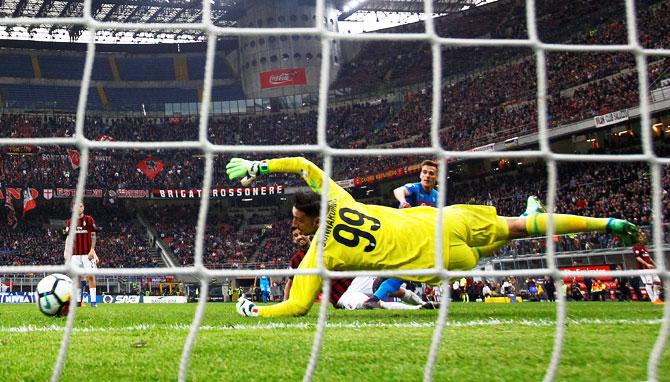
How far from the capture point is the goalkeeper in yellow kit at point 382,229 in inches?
182

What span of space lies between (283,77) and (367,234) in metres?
34.5

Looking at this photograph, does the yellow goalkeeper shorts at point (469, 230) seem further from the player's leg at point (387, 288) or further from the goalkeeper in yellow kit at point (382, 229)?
the player's leg at point (387, 288)

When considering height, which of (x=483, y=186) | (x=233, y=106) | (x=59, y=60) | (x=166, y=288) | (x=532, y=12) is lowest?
(x=166, y=288)

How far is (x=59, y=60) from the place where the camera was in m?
37.5

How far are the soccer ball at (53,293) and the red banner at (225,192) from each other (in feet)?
87.9

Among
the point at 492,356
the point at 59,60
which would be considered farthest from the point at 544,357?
Result: the point at 59,60

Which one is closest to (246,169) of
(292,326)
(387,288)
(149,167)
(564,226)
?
(292,326)

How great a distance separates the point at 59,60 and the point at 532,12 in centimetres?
3906

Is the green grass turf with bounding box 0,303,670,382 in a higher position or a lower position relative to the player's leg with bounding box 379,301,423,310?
higher

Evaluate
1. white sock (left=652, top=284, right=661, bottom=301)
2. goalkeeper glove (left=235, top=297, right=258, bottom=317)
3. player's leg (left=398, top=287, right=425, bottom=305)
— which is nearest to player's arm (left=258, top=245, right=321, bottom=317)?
goalkeeper glove (left=235, top=297, right=258, bottom=317)

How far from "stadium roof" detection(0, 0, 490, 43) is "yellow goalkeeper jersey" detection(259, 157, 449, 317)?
3019 centimetres

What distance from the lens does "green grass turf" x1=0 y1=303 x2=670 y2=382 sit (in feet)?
8.15

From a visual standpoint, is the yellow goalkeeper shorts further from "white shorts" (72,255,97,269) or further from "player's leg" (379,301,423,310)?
"white shorts" (72,255,97,269)

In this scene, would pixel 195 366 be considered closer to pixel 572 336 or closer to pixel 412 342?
pixel 412 342
